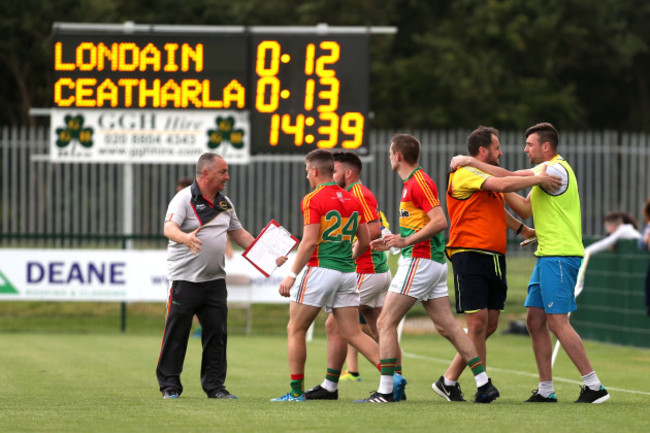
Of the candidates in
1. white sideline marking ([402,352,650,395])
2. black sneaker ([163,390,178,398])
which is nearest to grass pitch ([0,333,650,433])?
white sideline marking ([402,352,650,395])

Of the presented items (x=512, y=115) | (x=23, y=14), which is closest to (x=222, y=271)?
(x=23, y=14)

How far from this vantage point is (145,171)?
88.6ft

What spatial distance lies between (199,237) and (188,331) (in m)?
0.78

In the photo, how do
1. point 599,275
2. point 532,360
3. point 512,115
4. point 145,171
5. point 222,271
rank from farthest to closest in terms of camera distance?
point 512,115 → point 145,171 → point 599,275 → point 532,360 → point 222,271

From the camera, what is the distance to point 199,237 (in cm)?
990

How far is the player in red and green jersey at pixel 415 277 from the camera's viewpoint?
30.2 feet

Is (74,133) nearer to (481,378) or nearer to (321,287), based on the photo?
(321,287)

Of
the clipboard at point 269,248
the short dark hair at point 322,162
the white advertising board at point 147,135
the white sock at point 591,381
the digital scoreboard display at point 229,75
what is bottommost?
the white sock at point 591,381

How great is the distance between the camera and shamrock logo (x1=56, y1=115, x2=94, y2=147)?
760 inches

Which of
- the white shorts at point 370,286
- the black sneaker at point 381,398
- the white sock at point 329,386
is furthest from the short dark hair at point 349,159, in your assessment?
the black sneaker at point 381,398

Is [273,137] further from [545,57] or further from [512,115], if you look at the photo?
[545,57]

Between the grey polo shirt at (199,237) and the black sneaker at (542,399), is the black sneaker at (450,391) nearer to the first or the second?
the black sneaker at (542,399)

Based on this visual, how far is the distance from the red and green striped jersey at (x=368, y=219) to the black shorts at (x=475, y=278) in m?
0.97

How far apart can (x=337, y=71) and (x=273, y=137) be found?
140 centimetres
